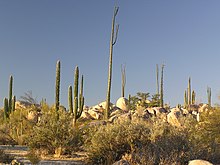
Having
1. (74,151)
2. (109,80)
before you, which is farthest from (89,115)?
(74,151)

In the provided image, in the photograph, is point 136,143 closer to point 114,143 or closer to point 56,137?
point 114,143

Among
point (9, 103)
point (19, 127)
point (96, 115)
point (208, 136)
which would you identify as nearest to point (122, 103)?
point (96, 115)

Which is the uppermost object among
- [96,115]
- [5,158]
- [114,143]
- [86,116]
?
[96,115]

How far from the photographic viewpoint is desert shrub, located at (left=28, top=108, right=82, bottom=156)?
12.8 meters

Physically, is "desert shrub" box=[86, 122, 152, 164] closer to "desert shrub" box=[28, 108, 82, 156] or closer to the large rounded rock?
"desert shrub" box=[28, 108, 82, 156]

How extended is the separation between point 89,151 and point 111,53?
1678 centimetres

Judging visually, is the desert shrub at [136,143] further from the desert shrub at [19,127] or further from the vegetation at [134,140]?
the desert shrub at [19,127]

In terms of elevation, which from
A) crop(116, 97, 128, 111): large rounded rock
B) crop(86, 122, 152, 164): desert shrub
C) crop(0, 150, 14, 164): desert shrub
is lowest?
crop(0, 150, 14, 164): desert shrub

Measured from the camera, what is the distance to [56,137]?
12.8 m

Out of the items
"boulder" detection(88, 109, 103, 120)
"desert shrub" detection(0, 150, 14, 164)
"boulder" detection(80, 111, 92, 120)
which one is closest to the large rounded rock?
"boulder" detection(88, 109, 103, 120)

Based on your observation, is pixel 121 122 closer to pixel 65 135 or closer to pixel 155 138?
pixel 155 138

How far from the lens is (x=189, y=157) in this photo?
392 inches

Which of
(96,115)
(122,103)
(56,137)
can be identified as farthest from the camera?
(122,103)

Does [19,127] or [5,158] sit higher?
[19,127]
